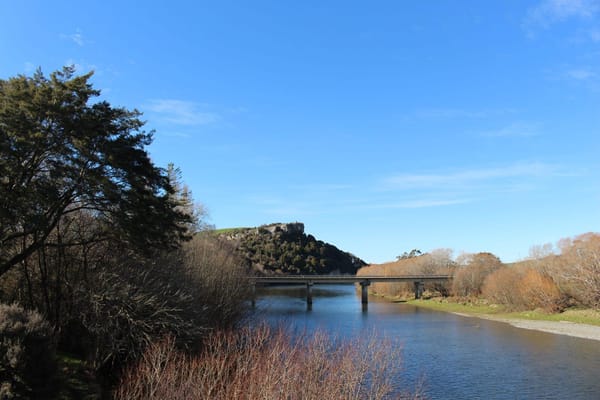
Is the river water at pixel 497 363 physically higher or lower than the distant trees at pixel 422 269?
lower

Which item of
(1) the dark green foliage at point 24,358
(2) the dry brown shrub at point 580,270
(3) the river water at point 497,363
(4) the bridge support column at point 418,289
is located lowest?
(3) the river water at point 497,363

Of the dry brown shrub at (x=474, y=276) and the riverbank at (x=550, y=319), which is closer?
the riverbank at (x=550, y=319)

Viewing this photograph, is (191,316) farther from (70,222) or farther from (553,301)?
(553,301)

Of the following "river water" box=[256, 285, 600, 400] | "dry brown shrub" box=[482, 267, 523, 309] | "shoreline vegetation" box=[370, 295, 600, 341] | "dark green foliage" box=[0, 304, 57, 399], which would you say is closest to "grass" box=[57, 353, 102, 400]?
"dark green foliage" box=[0, 304, 57, 399]

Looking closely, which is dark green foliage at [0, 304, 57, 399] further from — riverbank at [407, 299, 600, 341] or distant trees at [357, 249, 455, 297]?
distant trees at [357, 249, 455, 297]

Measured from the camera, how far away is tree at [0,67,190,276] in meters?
20.6

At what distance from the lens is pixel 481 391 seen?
2661 centimetres

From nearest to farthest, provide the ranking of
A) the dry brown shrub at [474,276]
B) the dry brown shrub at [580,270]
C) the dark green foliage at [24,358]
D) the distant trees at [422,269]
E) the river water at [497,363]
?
1. the dark green foliage at [24,358]
2. the river water at [497,363]
3. the dry brown shrub at [580,270]
4. the dry brown shrub at [474,276]
5. the distant trees at [422,269]

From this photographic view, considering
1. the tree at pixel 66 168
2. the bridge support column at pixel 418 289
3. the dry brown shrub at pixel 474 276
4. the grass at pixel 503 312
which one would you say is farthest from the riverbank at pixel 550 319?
the tree at pixel 66 168

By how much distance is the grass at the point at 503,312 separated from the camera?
57.4 metres

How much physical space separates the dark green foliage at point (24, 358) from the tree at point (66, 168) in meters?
6.64

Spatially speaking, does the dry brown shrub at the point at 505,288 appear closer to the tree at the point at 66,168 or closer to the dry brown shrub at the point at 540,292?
the dry brown shrub at the point at 540,292

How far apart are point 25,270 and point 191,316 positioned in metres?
9.20

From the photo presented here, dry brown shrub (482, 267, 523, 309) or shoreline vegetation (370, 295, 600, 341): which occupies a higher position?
dry brown shrub (482, 267, 523, 309)
